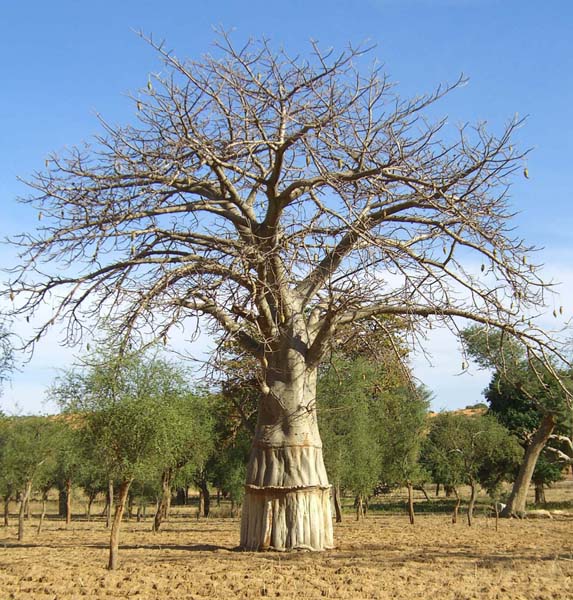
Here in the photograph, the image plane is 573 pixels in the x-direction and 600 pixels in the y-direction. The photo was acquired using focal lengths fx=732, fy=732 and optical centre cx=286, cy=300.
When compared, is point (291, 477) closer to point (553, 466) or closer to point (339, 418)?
point (339, 418)

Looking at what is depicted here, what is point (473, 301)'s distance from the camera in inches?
384

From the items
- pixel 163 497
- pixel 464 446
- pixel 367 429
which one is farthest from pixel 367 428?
pixel 163 497

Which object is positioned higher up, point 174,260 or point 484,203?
point 484,203

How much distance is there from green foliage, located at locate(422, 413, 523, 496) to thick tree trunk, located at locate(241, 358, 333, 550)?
Answer: 9.94 meters

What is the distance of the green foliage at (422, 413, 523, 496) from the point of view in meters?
21.0

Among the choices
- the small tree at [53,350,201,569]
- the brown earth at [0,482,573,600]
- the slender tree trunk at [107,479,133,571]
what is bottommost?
the brown earth at [0,482,573,600]

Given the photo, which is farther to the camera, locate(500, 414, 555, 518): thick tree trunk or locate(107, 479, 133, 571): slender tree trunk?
locate(500, 414, 555, 518): thick tree trunk

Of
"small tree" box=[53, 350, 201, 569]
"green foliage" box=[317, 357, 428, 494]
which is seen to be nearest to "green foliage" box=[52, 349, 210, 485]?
"small tree" box=[53, 350, 201, 569]

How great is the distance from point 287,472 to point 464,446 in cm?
1273

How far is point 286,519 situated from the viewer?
9.93m

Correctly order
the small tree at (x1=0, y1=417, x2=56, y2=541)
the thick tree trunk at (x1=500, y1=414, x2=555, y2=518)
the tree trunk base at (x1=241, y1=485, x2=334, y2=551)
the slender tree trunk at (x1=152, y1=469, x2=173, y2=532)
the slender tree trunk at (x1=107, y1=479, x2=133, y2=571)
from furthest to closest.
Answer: the thick tree trunk at (x1=500, y1=414, x2=555, y2=518) → the slender tree trunk at (x1=152, y1=469, x2=173, y2=532) → the small tree at (x1=0, y1=417, x2=56, y2=541) → the tree trunk base at (x1=241, y1=485, x2=334, y2=551) → the slender tree trunk at (x1=107, y1=479, x2=133, y2=571)

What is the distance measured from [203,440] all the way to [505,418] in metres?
15.1

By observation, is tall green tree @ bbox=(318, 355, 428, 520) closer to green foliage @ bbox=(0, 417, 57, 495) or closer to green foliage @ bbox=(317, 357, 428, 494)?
green foliage @ bbox=(317, 357, 428, 494)

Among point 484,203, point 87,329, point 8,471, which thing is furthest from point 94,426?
point 8,471
